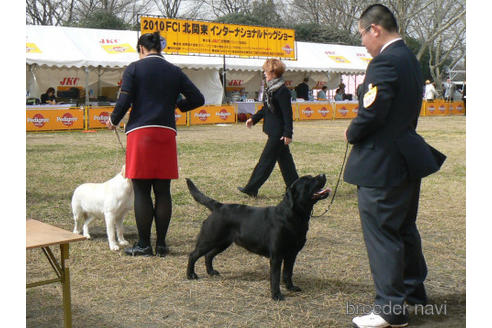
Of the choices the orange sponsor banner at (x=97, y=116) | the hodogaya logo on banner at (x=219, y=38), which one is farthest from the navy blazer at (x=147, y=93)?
the hodogaya logo on banner at (x=219, y=38)

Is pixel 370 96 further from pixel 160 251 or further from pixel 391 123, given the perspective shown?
pixel 160 251

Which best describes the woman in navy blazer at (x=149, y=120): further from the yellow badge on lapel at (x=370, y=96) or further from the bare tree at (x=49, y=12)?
the bare tree at (x=49, y=12)

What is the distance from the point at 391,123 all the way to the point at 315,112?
22.5 metres

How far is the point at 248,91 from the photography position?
27469 mm

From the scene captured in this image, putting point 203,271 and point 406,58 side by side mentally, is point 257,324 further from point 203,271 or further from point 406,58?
point 406,58

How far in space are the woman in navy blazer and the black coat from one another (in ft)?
7.06

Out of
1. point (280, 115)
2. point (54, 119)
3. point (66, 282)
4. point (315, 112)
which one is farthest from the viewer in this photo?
point (315, 112)

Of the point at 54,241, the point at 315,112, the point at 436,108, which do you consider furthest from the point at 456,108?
the point at 54,241

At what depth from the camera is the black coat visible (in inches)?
263

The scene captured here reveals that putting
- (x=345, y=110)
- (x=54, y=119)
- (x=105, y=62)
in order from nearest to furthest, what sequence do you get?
(x=54, y=119), (x=105, y=62), (x=345, y=110)

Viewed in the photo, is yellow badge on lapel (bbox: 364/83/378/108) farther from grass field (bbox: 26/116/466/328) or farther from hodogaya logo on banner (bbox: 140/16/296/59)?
hodogaya logo on banner (bbox: 140/16/296/59)

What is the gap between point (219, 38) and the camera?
23.3m

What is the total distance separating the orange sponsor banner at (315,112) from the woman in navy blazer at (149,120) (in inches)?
798

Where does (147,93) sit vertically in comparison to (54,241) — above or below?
above
